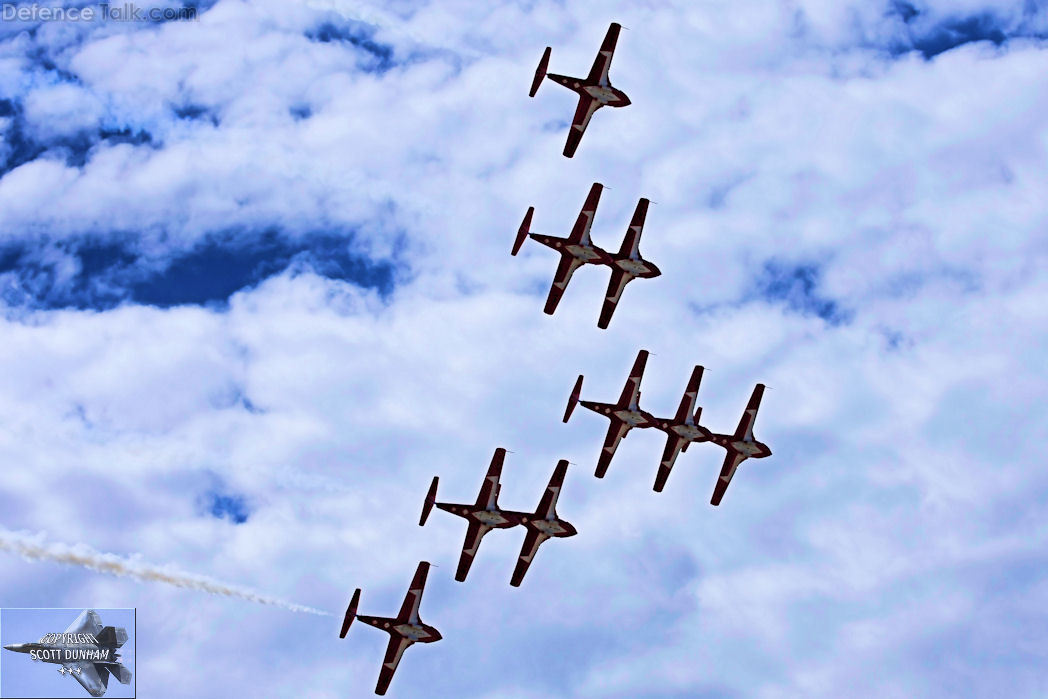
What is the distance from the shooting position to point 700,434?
13450 centimetres

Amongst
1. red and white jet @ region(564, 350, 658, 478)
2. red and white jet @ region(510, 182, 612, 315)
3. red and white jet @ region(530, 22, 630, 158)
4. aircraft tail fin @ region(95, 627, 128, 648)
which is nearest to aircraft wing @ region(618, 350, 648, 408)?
red and white jet @ region(564, 350, 658, 478)

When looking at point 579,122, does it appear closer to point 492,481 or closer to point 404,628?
point 492,481

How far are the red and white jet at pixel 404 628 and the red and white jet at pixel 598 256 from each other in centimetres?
2424

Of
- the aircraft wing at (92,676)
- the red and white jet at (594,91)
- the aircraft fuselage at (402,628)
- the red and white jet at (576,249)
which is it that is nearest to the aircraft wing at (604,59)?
the red and white jet at (594,91)

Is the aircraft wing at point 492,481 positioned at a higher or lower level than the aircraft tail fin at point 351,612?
higher

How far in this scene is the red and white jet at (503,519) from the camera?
415ft

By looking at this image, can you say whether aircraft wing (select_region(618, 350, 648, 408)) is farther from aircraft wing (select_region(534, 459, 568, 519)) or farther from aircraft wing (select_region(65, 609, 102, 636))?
aircraft wing (select_region(65, 609, 102, 636))

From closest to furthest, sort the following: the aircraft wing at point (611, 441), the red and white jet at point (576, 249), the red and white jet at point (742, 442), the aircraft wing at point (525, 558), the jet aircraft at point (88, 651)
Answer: the jet aircraft at point (88, 651) → the red and white jet at point (576, 249) → the aircraft wing at point (525, 558) → the aircraft wing at point (611, 441) → the red and white jet at point (742, 442)

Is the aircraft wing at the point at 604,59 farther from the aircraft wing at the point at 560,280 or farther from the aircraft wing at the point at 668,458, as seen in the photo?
the aircraft wing at the point at 668,458

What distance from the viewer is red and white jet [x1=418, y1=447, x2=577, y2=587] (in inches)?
4978

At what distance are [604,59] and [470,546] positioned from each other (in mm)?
39316

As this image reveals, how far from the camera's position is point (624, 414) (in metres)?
132

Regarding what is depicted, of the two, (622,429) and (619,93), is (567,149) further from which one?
(622,429)

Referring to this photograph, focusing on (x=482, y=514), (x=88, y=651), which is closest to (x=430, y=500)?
(x=482, y=514)
